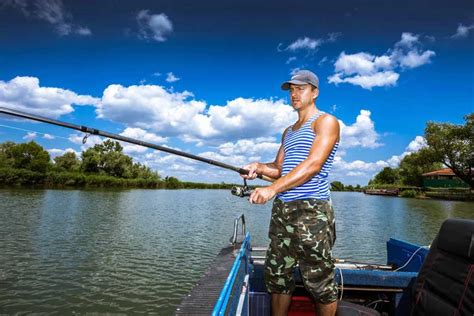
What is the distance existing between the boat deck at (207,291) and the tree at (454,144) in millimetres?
Answer: 54671

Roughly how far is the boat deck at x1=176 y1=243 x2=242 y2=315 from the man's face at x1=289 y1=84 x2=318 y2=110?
159cm

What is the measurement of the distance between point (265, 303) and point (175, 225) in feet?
55.9

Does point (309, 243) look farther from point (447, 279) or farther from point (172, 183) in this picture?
point (172, 183)

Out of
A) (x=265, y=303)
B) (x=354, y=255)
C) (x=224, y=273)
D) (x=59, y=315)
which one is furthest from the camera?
(x=354, y=255)

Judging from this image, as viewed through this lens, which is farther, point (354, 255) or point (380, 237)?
point (380, 237)

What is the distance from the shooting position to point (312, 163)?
9.09 ft

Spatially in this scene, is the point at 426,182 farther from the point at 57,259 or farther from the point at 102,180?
the point at 57,259

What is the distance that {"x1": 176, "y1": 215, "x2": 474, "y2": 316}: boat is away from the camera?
100 inches

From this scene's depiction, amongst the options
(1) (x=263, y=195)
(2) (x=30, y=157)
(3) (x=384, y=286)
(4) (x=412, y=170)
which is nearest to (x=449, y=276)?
(3) (x=384, y=286)

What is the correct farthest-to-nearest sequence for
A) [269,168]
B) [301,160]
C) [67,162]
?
[67,162] < [269,168] < [301,160]

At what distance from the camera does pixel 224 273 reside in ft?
9.94

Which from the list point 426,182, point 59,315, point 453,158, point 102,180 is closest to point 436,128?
point 453,158

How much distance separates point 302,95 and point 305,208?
0.99 metres

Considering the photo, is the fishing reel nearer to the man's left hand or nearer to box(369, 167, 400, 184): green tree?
the man's left hand
